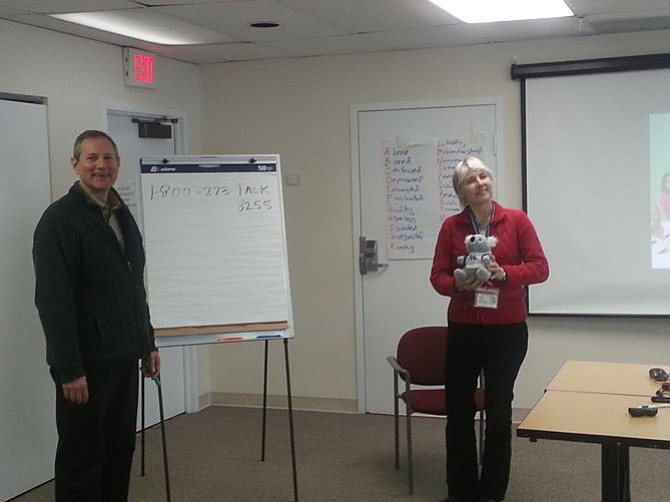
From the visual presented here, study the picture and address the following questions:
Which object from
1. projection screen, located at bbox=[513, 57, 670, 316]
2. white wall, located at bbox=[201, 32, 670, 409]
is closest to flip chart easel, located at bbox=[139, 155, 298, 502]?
white wall, located at bbox=[201, 32, 670, 409]

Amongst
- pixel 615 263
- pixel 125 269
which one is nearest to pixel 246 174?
pixel 125 269

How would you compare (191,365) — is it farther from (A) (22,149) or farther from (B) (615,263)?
(B) (615,263)

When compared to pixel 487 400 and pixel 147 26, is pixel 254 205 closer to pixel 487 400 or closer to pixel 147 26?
pixel 147 26

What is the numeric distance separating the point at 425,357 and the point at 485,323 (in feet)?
2.95

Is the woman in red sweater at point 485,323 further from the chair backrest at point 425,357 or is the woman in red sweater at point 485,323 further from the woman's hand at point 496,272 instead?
the chair backrest at point 425,357

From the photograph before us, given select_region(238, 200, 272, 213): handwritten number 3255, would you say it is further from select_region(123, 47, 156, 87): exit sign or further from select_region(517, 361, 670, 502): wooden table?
select_region(517, 361, 670, 502): wooden table

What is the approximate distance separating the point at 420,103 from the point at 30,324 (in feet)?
8.55

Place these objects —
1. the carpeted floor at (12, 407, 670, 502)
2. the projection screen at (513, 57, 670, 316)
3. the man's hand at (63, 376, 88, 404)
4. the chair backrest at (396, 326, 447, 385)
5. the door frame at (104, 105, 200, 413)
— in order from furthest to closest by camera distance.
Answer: the door frame at (104, 105, 200, 413) → the projection screen at (513, 57, 670, 316) → the chair backrest at (396, 326, 447, 385) → the carpeted floor at (12, 407, 670, 502) → the man's hand at (63, 376, 88, 404)

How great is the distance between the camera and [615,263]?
481 centimetres

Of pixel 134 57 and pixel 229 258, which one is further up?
pixel 134 57

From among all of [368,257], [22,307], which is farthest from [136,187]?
[368,257]

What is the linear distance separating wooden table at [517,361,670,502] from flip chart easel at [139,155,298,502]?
1.33m

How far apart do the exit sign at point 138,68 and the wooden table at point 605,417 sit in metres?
2.96

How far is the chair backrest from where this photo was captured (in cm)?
424
